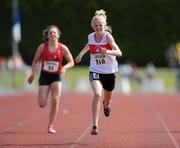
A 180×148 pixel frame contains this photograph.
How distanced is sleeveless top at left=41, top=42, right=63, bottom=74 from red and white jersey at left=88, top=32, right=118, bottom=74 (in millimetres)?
1072

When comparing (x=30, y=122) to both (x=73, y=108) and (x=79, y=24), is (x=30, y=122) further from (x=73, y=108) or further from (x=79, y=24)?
(x=79, y=24)

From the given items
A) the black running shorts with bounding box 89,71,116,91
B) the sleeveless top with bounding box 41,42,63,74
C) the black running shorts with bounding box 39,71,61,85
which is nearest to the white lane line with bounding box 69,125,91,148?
the black running shorts with bounding box 89,71,116,91

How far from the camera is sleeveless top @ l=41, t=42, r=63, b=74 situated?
14.2 metres

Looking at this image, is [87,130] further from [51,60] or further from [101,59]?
[101,59]

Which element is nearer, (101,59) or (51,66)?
(101,59)

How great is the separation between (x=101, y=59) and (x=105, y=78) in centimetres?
49

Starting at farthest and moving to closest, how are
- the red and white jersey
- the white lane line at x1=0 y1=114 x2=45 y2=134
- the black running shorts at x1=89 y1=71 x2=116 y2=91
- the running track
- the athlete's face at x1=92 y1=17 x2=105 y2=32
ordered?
the white lane line at x1=0 y1=114 x2=45 y2=134 < the black running shorts at x1=89 y1=71 x2=116 y2=91 < the red and white jersey < the athlete's face at x1=92 y1=17 x2=105 y2=32 < the running track

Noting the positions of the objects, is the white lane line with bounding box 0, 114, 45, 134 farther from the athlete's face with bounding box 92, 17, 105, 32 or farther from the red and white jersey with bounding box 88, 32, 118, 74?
the athlete's face with bounding box 92, 17, 105, 32

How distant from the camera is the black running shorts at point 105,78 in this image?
1345 centimetres

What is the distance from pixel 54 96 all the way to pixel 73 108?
34.6ft

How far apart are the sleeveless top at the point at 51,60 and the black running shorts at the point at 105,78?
1018 mm

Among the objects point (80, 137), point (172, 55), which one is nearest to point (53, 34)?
point (80, 137)

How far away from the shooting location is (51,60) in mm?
14227

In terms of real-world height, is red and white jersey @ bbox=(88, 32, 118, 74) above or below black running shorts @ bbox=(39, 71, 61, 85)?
above
